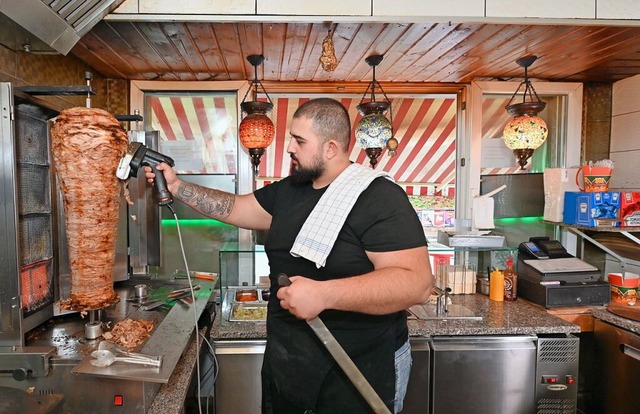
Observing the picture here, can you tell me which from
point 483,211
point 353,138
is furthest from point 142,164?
point 353,138

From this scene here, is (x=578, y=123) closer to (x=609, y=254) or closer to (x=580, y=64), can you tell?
(x=580, y=64)

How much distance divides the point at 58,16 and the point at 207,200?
1126mm

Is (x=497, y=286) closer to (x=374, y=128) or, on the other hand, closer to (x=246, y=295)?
(x=374, y=128)

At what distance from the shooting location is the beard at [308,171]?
5.29 ft

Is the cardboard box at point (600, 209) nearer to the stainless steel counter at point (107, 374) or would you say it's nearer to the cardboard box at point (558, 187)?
the cardboard box at point (558, 187)

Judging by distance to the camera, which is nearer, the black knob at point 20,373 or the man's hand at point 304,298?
the man's hand at point 304,298

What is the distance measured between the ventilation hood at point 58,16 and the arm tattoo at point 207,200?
3.14 ft

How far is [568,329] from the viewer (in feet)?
7.92

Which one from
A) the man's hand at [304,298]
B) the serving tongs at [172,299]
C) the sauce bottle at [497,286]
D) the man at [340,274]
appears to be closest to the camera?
the man's hand at [304,298]

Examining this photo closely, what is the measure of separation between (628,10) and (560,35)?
35 centimetres

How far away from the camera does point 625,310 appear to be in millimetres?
2674

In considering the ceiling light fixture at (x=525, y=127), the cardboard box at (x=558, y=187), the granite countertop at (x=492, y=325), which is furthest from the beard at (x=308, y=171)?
the cardboard box at (x=558, y=187)

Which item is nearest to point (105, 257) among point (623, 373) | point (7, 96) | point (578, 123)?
point (7, 96)

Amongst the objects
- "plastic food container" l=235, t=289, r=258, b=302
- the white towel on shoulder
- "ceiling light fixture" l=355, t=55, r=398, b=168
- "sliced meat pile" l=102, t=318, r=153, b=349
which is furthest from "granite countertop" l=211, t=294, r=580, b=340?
"ceiling light fixture" l=355, t=55, r=398, b=168
